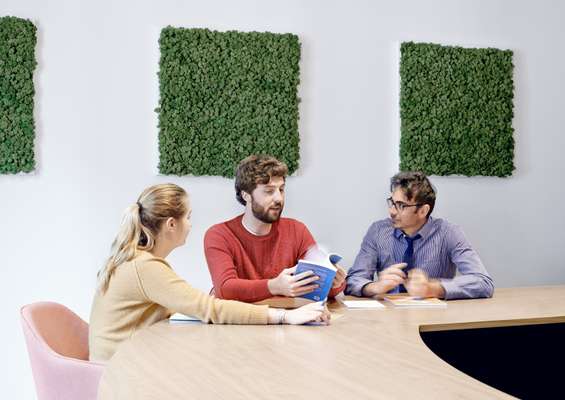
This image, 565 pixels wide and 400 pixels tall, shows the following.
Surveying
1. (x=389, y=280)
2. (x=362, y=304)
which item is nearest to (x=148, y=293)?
(x=362, y=304)

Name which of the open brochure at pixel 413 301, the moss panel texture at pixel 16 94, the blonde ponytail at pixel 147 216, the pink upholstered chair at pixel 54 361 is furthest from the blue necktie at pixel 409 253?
the moss panel texture at pixel 16 94

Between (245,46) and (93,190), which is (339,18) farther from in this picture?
(93,190)

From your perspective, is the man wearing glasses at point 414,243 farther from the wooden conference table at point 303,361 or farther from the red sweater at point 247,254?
the wooden conference table at point 303,361

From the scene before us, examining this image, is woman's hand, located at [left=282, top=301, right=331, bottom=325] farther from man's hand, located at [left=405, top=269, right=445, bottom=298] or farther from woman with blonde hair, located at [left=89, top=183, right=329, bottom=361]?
man's hand, located at [left=405, top=269, right=445, bottom=298]

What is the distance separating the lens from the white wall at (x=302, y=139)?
12.2 feet

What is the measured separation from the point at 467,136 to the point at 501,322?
2.04 m

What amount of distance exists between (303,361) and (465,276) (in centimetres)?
150

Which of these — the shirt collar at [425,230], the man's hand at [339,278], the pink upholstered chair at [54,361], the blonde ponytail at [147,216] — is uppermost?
the blonde ponytail at [147,216]

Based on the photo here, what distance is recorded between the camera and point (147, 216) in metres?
2.49

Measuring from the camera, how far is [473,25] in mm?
4480

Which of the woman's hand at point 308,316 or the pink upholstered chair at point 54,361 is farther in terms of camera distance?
the woman's hand at point 308,316

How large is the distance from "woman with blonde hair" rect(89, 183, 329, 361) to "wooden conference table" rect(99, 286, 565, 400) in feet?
0.19

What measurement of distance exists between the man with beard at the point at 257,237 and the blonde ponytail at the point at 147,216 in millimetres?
507

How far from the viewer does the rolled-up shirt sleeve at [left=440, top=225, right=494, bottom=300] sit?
3.06 m
